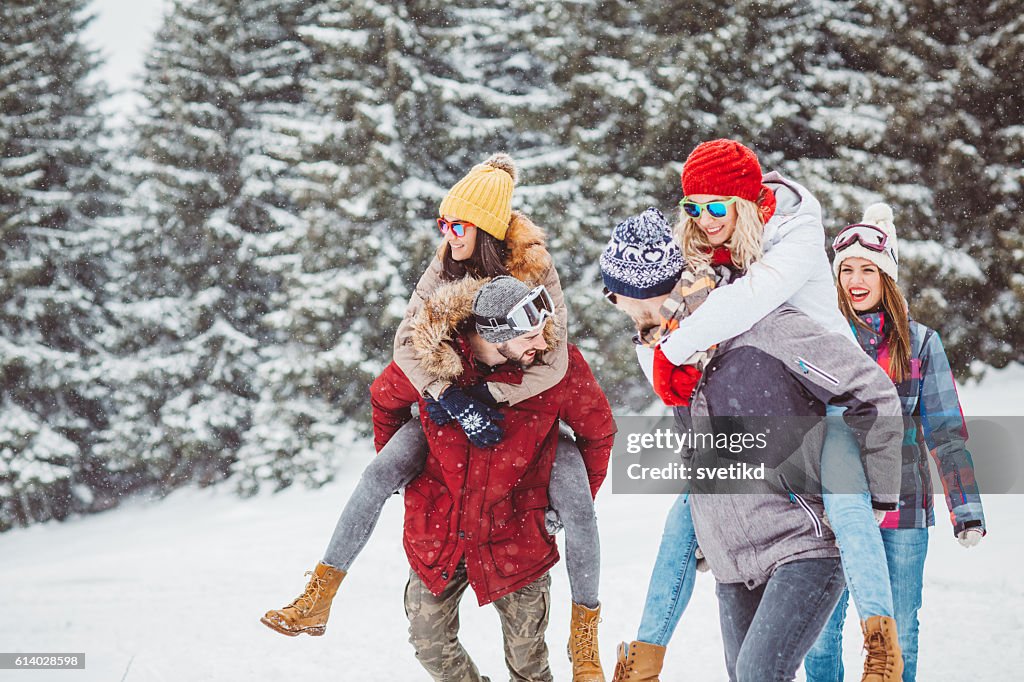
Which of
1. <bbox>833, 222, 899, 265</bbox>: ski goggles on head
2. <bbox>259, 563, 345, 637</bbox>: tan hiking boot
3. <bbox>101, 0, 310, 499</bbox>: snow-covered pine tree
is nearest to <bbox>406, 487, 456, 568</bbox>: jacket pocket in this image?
<bbox>259, 563, 345, 637</bbox>: tan hiking boot

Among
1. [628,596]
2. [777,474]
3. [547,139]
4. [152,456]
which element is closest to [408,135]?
[547,139]

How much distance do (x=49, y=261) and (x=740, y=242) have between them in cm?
1671

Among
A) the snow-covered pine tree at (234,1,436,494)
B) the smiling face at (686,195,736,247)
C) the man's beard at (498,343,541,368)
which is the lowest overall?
the man's beard at (498,343,541,368)

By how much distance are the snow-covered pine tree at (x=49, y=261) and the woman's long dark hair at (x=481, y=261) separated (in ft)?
45.5

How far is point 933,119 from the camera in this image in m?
11.9

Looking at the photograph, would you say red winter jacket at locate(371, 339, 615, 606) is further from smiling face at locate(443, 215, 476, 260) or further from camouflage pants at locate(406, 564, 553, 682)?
smiling face at locate(443, 215, 476, 260)

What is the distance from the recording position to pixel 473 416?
9.53 ft

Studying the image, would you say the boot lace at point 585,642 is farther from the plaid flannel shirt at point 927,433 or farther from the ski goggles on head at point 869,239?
the ski goggles on head at point 869,239

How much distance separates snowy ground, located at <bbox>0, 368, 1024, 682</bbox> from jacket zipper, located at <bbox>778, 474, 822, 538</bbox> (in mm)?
3265

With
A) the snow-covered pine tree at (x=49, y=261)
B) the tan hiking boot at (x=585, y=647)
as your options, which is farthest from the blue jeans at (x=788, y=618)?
the snow-covered pine tree at (x=49, y=261)

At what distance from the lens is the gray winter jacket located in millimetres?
2225

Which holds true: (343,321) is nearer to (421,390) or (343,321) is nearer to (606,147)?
(606,147)

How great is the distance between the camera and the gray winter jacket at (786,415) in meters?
2.22

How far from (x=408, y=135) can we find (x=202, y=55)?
5489mm
